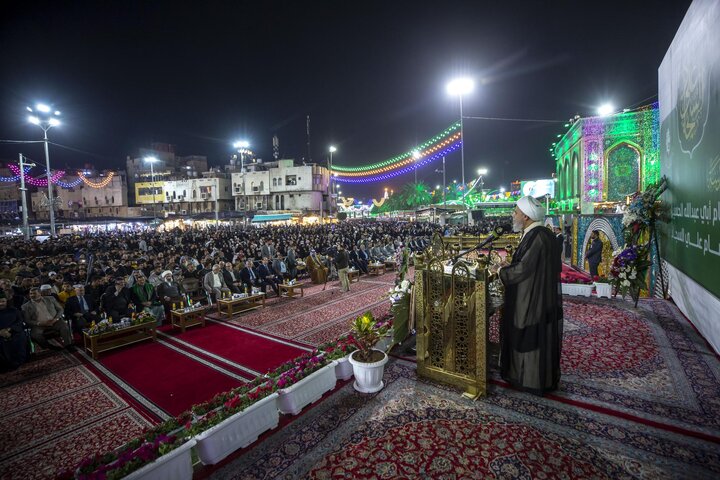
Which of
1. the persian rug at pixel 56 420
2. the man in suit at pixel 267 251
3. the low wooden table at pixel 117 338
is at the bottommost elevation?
the persian rug at pixel 56 420

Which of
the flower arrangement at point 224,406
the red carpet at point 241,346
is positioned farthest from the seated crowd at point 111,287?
the flower arrangement at point 224,406

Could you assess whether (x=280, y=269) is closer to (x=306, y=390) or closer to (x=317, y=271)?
(x=317, y=271)

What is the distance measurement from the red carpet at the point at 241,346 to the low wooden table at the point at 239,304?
75 cm

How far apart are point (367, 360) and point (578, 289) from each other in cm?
718

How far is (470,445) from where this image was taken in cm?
306

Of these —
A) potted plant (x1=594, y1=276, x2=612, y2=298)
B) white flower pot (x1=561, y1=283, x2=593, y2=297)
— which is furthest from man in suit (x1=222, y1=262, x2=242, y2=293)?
potted plant (x1=594, y1=276, x2=612, y2=298)

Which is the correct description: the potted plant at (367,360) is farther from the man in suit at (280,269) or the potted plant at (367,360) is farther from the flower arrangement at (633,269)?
the man in suit at (280,269)

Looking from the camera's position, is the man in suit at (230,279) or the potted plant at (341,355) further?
the man in suit at (230,279)

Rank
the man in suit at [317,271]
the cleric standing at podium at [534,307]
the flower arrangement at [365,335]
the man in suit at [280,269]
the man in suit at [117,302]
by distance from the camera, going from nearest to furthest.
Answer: the cleric standing at podium at [534,307] < the flower arrangement at [365,335] < the man in suit at [117,302] < the man in suit at [280,269] < the man in suit at [317,271]

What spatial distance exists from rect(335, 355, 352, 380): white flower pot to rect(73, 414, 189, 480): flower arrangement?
1.92 meters

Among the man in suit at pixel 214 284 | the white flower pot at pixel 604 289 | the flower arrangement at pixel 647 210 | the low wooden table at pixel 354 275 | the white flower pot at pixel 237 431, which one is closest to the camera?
the white flower pot at pixel 237 431

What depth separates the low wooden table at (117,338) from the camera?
6.12 metres

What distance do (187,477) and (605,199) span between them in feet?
83.6

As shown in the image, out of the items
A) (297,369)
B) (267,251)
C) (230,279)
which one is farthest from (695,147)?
(267,251)
